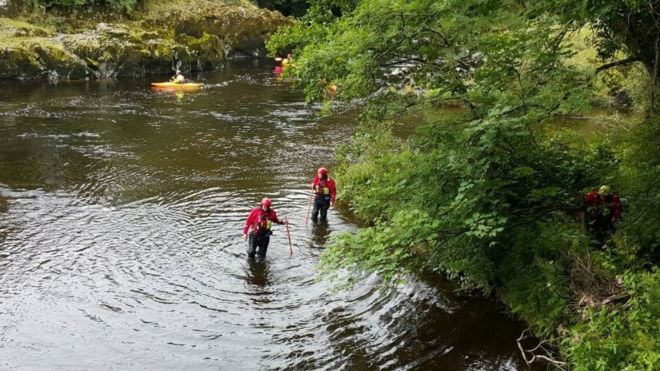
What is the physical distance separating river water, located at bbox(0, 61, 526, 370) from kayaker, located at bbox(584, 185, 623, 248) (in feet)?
7.00

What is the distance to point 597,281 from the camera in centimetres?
803

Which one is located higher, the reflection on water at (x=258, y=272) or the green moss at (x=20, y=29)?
the green moss at (x=20, y=29)

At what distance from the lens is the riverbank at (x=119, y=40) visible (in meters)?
34.5

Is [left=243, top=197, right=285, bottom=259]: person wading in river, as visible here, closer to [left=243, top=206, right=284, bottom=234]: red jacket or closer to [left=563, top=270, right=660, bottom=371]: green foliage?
[left=243, top=206, right=284, bottom=234]: red jacket

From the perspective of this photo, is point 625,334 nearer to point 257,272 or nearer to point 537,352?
point 537,352

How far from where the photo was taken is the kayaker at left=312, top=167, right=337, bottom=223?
1432 centimetres

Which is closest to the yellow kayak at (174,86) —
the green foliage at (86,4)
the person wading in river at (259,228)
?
the green foliage at (86,4)

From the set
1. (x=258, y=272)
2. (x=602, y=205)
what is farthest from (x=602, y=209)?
(x=258, y=272)

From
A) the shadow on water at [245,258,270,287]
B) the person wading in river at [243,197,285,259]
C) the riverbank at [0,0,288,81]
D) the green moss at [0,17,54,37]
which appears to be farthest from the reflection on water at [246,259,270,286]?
the green moss at [0,17,54,37]

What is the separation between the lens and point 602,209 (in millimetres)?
9414

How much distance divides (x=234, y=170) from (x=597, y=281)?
13.0 m

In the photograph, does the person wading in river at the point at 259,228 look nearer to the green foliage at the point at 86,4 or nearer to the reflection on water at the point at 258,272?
the reflection on water at the point at 258,272

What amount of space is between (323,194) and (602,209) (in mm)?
6656

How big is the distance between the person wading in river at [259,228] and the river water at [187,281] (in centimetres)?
33
